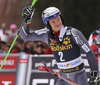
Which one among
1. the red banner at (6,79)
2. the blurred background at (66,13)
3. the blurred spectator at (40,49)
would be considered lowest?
the red banner at (6,79)

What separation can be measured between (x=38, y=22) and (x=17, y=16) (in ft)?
3.82

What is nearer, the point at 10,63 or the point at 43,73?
the point at 43,73

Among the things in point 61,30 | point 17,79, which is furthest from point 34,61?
point 61,30

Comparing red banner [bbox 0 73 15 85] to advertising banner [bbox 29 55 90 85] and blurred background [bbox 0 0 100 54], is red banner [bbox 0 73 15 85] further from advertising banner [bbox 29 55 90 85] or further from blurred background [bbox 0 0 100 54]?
blurred background [bbox 0 0 100 54]

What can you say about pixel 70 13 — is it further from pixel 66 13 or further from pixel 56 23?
pixel 56 23

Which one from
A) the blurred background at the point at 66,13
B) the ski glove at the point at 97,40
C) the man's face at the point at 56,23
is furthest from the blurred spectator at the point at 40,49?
the blurred background at the point at 66,13

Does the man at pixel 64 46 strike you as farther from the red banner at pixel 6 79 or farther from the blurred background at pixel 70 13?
the blurred background at pixel 70 13

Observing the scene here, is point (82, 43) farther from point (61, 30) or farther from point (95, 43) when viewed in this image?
point (95, 43)

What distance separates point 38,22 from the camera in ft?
49.6

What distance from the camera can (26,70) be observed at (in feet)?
23.4

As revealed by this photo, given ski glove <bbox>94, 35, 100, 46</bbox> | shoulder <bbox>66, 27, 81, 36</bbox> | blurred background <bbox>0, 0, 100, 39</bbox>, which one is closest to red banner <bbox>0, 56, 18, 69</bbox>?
ski glove <bbox>94, 35, 100, 46</bbox>

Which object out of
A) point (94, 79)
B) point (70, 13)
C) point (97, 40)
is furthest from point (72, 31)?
point (70, 13)

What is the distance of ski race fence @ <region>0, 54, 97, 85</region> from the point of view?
7.05 metres

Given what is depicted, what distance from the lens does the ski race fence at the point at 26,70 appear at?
278 inches
